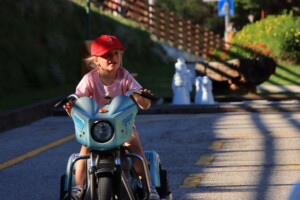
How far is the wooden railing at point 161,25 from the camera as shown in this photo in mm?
35062

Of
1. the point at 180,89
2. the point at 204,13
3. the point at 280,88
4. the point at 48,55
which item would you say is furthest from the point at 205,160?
the point at 204,13

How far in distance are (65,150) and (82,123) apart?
5.64 m

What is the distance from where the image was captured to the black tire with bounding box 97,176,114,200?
15.8ft

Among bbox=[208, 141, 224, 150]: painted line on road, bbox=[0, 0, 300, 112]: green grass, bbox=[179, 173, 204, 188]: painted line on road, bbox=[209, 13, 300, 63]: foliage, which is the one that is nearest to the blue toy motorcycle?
bbox=[179, 173, 204, 188]: painted line on road

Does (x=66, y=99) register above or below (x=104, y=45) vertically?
below

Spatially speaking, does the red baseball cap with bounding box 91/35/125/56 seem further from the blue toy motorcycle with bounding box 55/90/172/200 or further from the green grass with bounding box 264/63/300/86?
the green grass with bounding box 264/63/300/86

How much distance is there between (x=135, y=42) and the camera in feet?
93.4

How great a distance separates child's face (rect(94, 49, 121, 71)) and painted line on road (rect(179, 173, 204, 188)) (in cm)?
224

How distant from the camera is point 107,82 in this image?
558 centimetres

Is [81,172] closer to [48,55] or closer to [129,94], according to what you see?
[129,94]

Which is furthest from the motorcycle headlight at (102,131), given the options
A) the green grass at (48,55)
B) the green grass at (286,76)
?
the green grass at (286,76)

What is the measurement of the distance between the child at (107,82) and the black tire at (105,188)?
0.39 m

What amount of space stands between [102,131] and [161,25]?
31.9 m

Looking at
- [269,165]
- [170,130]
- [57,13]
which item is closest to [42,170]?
[269,165]
